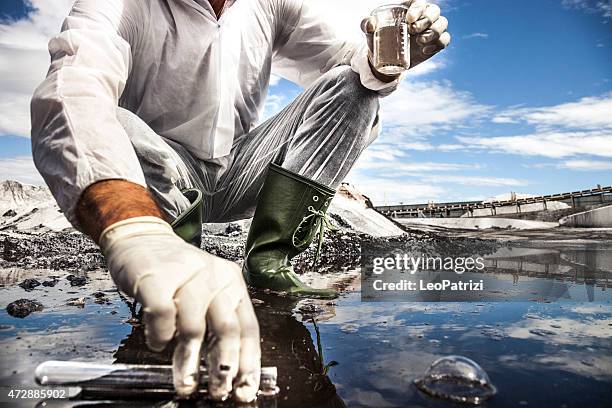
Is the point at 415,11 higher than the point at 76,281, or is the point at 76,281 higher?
the point at 415,11

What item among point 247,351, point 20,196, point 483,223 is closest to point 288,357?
point 247,351

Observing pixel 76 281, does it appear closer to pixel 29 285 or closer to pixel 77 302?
pixel 29 285

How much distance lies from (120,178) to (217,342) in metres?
0.51

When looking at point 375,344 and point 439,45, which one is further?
point 439,45

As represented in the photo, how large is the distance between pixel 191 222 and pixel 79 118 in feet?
2.29

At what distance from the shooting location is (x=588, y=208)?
1095 cm

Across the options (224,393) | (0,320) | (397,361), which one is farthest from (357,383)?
(0,320)

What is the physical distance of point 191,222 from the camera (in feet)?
6.10

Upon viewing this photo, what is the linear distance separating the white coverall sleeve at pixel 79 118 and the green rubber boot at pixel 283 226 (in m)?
0.81

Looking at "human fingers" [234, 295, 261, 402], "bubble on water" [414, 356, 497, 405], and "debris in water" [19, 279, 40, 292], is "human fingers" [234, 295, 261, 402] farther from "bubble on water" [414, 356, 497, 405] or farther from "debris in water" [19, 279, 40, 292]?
"debris in water" [19, 279, 40, 292]

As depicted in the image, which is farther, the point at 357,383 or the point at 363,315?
the point at 363,315

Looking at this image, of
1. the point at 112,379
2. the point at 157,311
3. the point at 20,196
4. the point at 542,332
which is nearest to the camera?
the point at 157,311

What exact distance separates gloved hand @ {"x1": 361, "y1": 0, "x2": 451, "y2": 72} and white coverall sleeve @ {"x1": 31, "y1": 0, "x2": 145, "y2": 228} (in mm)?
1007

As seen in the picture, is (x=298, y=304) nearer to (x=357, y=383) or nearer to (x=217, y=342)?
(x=357, y=383)
